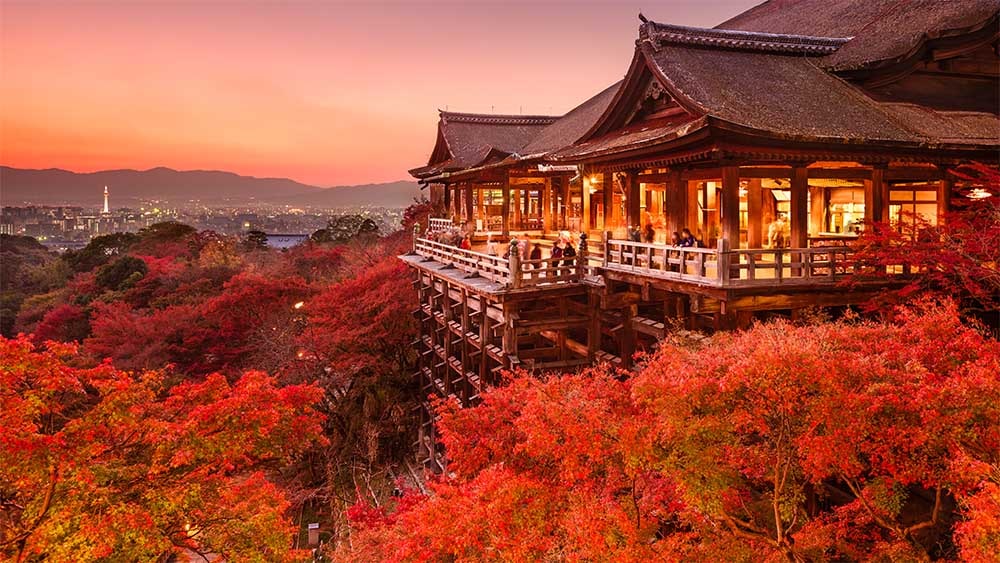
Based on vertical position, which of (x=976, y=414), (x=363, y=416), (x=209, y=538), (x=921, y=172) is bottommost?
(x=363, y=416)

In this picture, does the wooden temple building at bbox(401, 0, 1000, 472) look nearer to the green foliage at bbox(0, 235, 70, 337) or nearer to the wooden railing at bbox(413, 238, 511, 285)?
the wooden railing at bbox(413, 238, 511, 285)

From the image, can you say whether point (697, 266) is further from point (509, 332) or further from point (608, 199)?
point (608, 199)

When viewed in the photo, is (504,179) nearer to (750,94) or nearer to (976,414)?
(750,94)

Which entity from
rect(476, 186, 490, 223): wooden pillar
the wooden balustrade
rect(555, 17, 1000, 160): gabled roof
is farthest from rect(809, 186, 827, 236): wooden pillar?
rect(476, 186, 490, 223): wooden pillar

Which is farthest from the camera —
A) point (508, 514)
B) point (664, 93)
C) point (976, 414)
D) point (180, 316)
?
point (180, 316)

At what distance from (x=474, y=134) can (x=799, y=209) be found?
21.8 m

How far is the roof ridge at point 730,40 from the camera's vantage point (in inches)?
655

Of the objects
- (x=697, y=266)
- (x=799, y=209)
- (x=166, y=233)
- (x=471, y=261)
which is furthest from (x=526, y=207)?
(x=166, y=233)

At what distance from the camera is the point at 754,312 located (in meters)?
14.8

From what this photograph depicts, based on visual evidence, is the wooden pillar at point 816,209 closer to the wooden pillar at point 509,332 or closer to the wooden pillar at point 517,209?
the wooden pillar at point 509,332

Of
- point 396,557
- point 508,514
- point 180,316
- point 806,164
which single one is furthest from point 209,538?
point 180,316

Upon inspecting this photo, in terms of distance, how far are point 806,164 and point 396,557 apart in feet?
39.6

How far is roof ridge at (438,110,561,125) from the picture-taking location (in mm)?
34406

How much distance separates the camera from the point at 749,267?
42.4 feet
